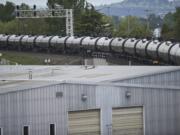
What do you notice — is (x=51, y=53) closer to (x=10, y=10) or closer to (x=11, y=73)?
(x=11, y=73)

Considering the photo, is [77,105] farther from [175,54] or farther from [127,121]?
[175,54]

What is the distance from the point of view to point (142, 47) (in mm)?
59000

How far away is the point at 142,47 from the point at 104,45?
436 inches

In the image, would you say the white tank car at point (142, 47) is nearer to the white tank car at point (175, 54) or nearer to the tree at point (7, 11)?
the white tank car at point (175, 54)

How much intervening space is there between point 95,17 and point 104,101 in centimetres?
8366

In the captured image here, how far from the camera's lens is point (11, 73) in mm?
34969

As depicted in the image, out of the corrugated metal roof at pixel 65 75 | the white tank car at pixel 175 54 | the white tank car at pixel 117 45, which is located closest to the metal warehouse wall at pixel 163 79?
the corrugated metal roof at pixel 65 75

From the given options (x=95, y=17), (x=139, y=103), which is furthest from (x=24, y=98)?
(x=95, y=17)

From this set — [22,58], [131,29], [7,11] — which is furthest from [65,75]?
[7,11]

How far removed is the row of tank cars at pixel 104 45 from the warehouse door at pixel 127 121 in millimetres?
18213

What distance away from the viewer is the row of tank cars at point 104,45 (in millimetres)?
51125

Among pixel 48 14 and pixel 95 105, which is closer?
pixel 95 105

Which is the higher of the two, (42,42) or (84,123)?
(84,123)

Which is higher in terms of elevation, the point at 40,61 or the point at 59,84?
the point at 59,84
